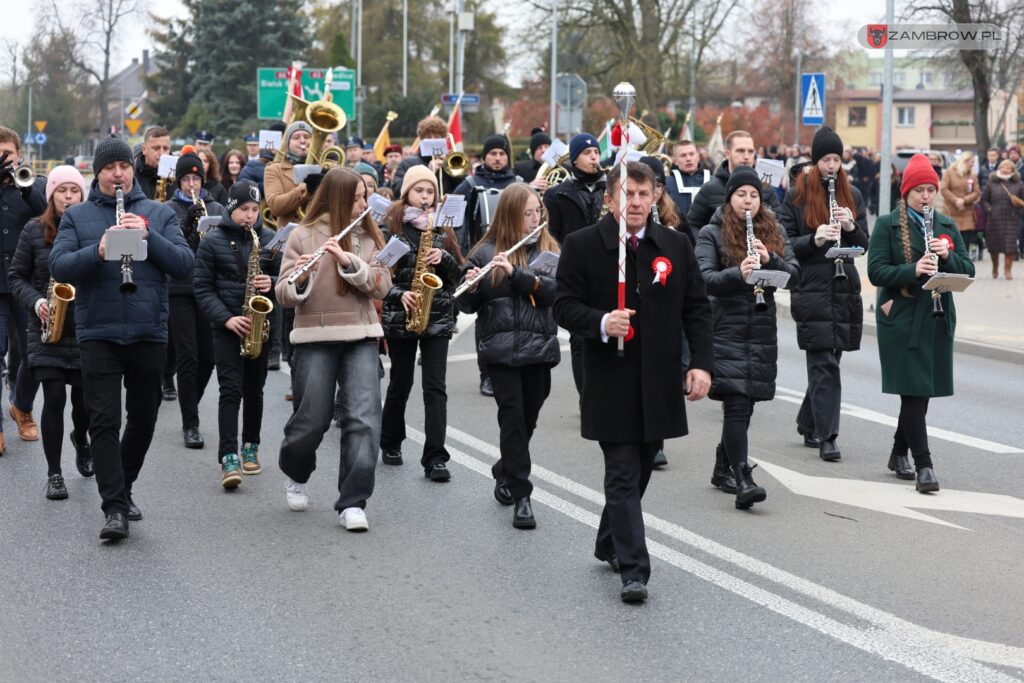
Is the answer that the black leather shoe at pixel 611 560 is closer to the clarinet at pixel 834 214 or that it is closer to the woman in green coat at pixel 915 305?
the woman in green coat at pixel 915 305

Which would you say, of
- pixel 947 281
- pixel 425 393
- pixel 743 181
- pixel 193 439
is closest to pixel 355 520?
pixel 425 393

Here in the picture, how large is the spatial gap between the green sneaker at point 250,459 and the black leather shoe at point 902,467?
3854 millimetres

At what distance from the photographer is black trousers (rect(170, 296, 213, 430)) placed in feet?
34.7

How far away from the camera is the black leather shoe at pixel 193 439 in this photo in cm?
1058

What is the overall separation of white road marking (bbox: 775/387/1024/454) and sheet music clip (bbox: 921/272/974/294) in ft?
6.43

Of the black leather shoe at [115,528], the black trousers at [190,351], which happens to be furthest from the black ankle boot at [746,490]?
the black trousers at [190,351]

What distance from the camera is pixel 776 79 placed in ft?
265

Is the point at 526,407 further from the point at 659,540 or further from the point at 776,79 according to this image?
the point at 776,79

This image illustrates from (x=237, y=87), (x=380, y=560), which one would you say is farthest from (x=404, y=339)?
(x=237, y=87)

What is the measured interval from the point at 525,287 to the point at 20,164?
444 centimetres

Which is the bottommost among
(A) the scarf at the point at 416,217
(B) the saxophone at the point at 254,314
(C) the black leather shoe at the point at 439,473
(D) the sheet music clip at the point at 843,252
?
(C) the black leather shoe at the point at 439,473

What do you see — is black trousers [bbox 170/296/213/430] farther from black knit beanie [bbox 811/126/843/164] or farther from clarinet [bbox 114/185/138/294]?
black knit beanie [bbox 811/126/843/164]

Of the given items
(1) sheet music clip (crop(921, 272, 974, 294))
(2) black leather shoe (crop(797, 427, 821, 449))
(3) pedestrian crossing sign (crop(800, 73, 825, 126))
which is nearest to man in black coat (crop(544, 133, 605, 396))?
(2) black leather shoe (crop(797, 427, 821, 449))

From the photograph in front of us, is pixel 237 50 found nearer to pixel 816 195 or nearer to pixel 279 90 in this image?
pixel 279 90
